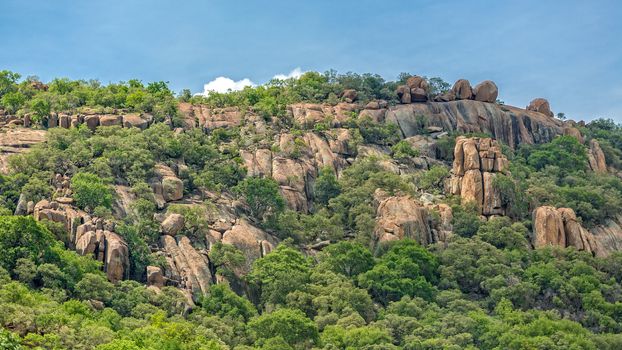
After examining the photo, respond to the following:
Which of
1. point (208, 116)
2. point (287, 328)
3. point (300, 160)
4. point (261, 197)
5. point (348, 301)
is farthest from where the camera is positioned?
point (208, 116)

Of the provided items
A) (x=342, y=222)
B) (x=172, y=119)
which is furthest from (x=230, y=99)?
(x=342, y=222)

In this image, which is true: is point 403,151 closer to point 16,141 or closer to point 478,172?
point 478,172

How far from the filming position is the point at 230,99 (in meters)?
106

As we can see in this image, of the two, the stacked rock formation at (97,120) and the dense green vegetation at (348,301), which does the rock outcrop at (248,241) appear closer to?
the dense green vegetation at (348,301)

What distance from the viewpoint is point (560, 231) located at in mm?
84188

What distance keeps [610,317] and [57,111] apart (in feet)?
170

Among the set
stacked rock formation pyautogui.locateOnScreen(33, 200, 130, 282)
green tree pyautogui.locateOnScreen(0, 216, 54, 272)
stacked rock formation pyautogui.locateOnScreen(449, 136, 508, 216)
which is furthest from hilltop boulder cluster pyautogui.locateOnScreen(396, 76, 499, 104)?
green tree pyautogui.locateOnScreen(0, 216, 54, 272)

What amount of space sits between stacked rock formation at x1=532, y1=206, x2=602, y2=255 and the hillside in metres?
0.19

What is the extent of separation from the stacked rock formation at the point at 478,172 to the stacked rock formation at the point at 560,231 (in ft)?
14.7

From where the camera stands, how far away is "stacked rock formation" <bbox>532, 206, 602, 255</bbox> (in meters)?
83.6

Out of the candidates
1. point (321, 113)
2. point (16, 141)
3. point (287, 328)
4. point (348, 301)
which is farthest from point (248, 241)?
point (321, 113)

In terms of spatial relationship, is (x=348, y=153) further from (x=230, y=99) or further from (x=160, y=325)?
(x=160, y=325)

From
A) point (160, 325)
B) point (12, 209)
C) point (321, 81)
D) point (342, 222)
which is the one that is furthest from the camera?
point (321, 81)

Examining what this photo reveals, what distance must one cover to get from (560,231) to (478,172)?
9956 mm
